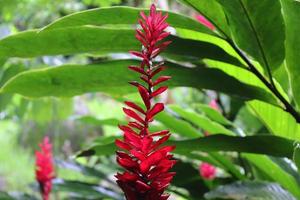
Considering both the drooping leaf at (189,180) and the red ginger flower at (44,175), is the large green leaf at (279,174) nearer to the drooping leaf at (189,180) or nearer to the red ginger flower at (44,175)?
the drooping leaf at (189,180)

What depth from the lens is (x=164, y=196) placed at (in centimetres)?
45

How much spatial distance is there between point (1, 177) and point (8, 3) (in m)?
3.89

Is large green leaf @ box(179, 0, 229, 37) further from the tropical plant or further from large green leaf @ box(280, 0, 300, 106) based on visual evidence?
large green leaf @ box(280, 0, 300, 106)

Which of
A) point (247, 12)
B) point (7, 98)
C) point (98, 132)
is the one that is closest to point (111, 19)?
point (247, 12)

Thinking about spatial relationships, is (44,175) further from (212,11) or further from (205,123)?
(212,11)

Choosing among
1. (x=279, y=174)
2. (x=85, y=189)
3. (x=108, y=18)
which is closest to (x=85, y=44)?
(x=108, y=18)

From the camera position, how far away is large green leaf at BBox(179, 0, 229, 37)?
2.48 feet

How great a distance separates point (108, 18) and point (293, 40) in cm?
26

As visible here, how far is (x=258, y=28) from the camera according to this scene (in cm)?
73

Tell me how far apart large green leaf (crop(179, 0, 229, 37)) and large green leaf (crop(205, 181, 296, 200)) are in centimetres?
26

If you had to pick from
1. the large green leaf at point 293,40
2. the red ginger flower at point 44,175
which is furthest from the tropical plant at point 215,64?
the red ginger flower at point 44,175

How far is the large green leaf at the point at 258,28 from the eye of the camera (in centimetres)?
71

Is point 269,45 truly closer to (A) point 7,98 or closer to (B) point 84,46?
(B) point 84,46

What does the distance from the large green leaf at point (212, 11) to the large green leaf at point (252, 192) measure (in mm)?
258
